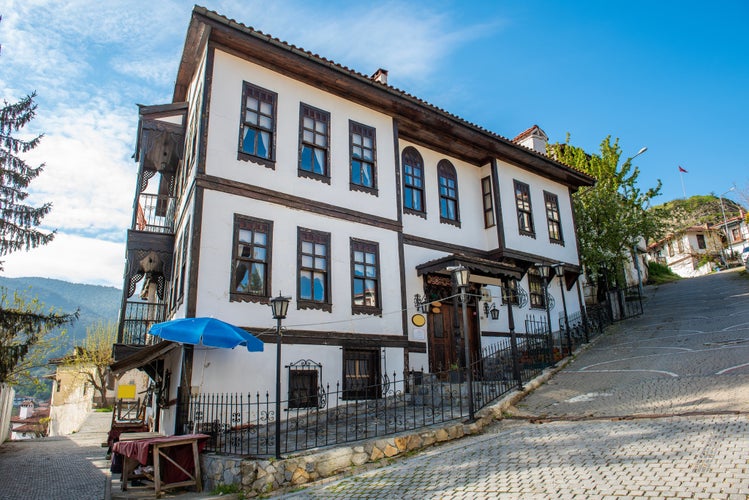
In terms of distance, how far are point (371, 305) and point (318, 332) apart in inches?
72.6

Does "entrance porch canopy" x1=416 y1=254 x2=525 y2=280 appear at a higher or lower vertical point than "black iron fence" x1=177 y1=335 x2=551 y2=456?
higher

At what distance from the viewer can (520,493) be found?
567 centimetres

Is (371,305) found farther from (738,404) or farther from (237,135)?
(738,404)

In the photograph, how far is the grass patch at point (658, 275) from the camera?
38.0 m

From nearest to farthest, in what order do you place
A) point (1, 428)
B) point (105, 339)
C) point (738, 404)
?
point (738, 404) < point (1, 428) < point (105, 339)

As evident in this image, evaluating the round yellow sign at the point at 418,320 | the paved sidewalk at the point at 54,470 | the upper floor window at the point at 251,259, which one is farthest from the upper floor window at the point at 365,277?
the paved sidewalk at the point at 54,470

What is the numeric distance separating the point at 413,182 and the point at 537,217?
583 centimetres

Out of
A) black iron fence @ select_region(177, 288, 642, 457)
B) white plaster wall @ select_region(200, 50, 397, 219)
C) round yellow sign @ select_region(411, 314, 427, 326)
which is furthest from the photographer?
round yellow sign @ select_region(411, 314, 427, 326)

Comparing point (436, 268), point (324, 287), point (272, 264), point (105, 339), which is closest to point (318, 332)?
point (324, 287)

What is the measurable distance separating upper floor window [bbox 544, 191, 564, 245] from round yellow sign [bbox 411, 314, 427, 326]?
7.76 m

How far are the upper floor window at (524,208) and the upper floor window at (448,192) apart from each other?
2.71 m

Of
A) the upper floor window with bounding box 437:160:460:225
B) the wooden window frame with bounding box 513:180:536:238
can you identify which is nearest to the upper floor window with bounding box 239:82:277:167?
the upper floor window with bounding box 437:160:460:225

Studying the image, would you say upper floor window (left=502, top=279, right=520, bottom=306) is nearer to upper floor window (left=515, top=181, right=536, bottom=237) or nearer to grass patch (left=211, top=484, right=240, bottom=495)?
upper floor window (left=515, top=181, right=536, bottom=237)

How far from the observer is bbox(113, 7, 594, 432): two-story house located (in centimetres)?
1095
